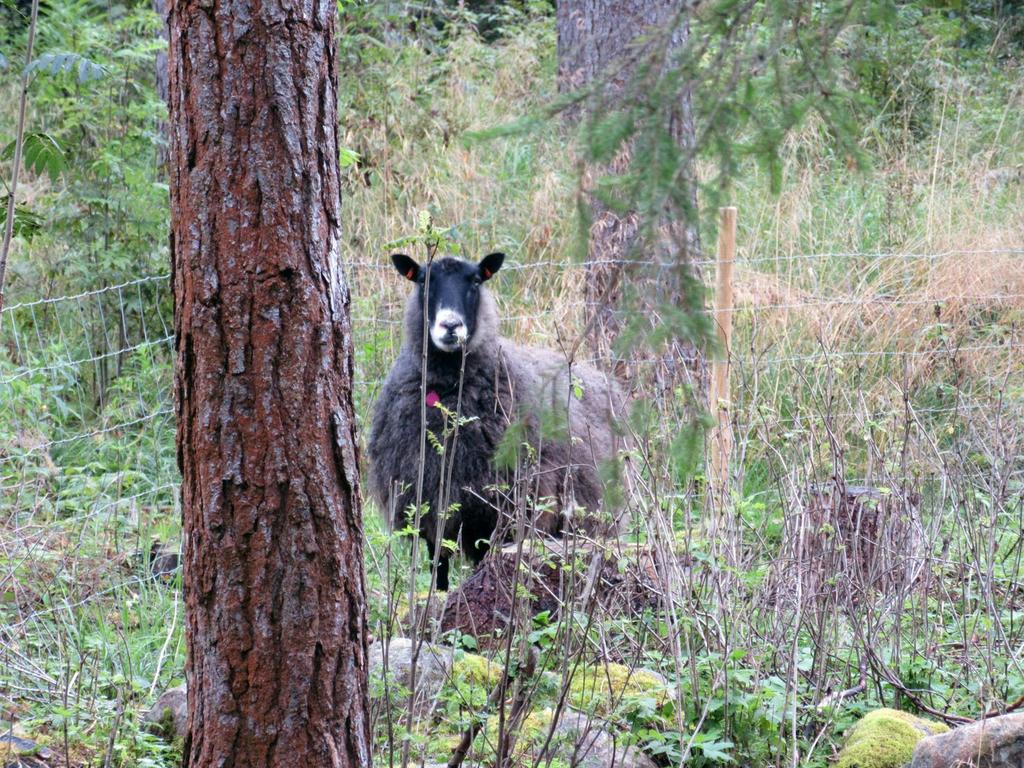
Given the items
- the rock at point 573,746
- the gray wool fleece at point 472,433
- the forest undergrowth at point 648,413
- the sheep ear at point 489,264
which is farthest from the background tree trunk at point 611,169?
the rock at point 573,746

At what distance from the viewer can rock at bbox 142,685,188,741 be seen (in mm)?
3967

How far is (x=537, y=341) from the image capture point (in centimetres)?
866

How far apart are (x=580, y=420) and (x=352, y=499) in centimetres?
347

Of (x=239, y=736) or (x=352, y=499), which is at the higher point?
(x=352, y=499)

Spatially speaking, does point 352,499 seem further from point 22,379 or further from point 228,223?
point 22,379

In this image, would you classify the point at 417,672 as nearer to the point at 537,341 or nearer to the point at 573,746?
the point at 573,746

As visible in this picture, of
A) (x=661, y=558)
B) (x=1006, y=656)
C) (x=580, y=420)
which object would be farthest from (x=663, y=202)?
(x=580, y=420)

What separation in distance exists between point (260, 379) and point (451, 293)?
3.89 metres

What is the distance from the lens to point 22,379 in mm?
7355

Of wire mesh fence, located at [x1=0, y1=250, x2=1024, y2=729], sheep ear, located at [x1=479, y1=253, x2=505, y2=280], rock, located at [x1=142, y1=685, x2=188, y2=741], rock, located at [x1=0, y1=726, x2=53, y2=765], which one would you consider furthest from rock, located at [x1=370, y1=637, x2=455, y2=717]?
sheep ear, located at [x1=479, y1=253, x2=505, y2=280]

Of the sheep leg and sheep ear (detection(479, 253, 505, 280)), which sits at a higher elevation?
sheep ear (detection(479, 253, 505, 280))

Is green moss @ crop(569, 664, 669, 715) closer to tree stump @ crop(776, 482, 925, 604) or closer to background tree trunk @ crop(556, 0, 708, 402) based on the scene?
tree stump @ crop(776, 482, 925, 604)

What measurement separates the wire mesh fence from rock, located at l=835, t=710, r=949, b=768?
546mm

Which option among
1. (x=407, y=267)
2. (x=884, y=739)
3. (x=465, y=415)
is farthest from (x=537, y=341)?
(x=884, y=739)
